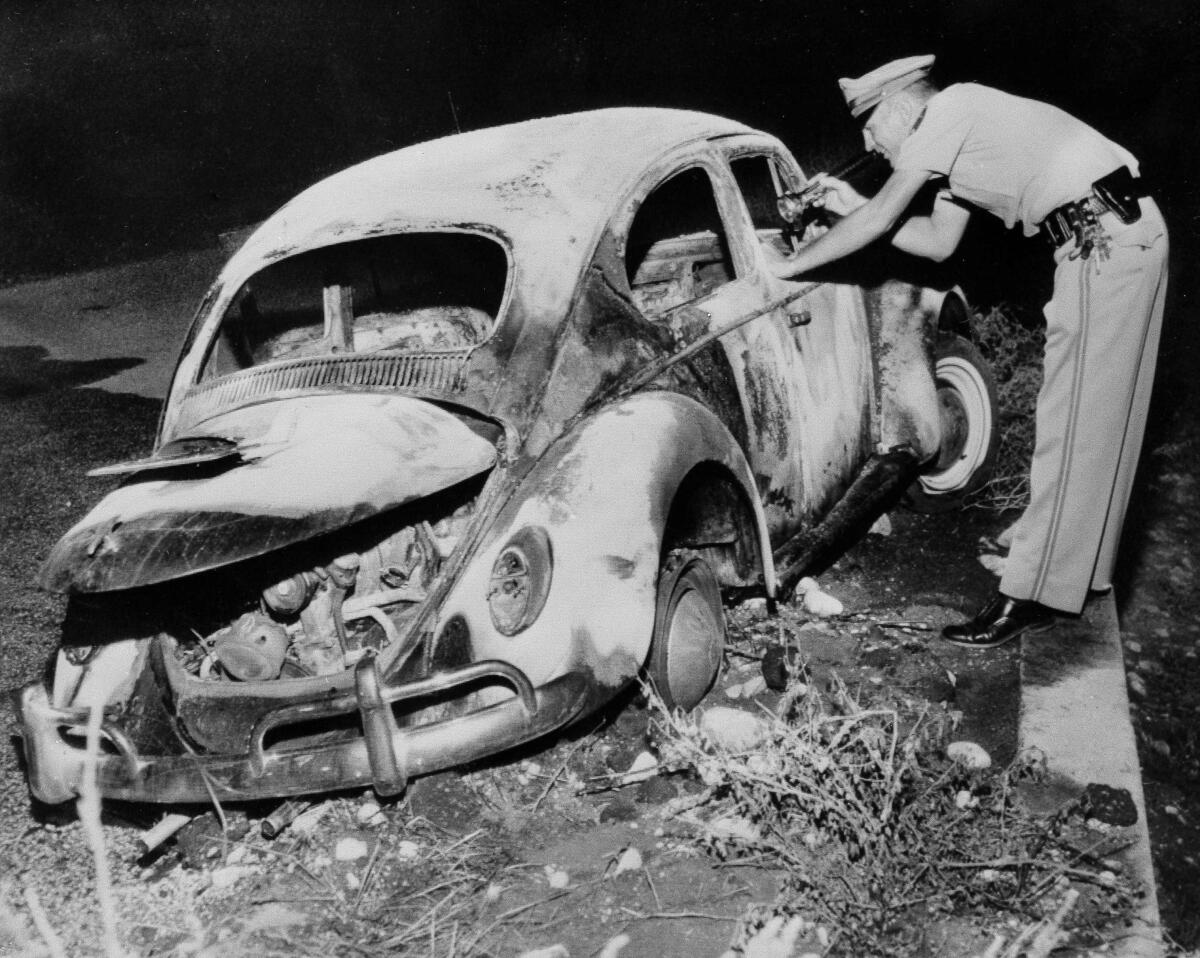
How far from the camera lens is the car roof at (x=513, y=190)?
307cm

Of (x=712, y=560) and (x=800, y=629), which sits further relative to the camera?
(x=800, y=629)

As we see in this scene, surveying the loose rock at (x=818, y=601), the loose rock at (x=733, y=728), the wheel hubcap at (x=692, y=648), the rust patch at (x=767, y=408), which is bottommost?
the loose rock at (x=818, y=601)

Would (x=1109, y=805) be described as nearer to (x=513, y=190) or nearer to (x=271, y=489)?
(x=271, y=489)

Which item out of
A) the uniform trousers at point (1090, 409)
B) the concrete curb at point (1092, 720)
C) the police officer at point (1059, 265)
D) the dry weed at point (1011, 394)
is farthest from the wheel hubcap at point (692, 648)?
the dry weed at point (1011, 394)

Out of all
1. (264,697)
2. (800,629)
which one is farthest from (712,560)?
(264,697)

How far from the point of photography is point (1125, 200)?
3225mm

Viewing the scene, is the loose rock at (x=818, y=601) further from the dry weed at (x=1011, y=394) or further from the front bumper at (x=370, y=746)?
the front bumper at (x=370, y=746)

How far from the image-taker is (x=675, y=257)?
4.43 m

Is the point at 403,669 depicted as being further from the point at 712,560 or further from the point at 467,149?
the point at 467,149

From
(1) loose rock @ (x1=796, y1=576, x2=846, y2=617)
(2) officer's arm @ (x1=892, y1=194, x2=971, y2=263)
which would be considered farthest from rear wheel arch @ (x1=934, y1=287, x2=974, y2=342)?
(1) loose rock @ (x1=796, y1=576, x2=846, y2=617)

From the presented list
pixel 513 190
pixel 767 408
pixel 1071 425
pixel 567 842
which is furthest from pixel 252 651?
pixel 1071 425

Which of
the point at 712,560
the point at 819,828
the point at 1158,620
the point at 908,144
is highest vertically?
the point at 908,144

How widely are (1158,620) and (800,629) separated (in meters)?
1.41

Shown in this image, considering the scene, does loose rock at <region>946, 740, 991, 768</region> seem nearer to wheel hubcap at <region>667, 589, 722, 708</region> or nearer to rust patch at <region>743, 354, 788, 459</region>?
wheel hubcap at <region>667, 589, 722, 708</region>
